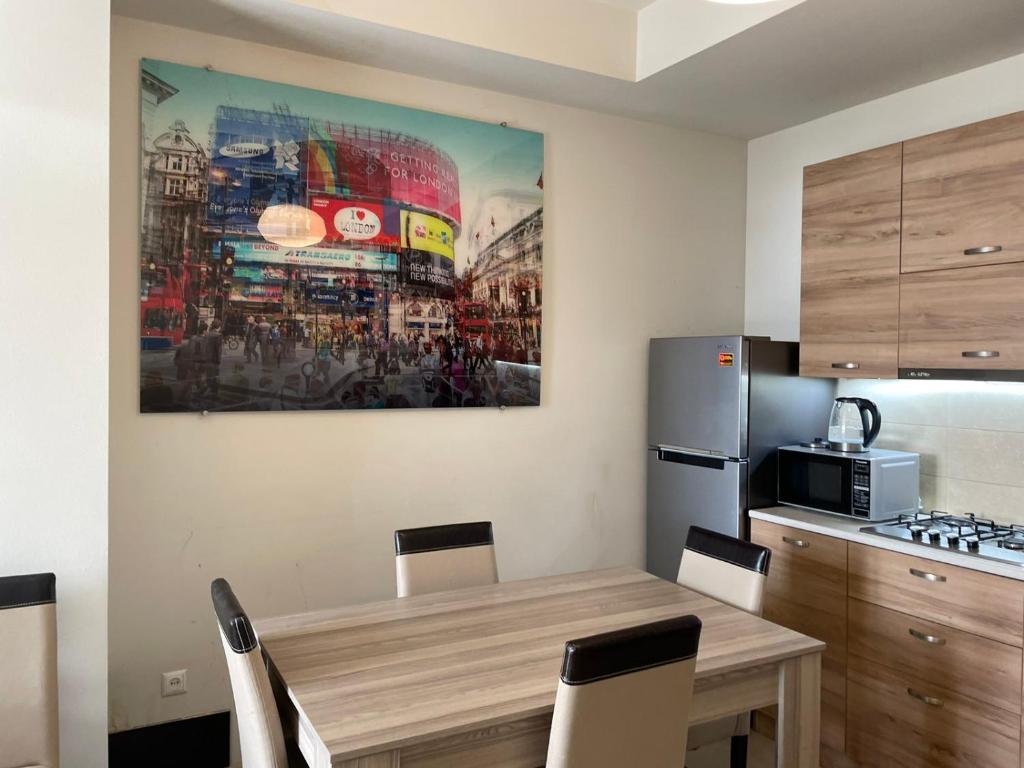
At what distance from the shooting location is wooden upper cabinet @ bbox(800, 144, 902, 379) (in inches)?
117

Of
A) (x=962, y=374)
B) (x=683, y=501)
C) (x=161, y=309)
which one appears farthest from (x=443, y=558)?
(x=962, y=374)

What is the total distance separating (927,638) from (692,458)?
1.21m

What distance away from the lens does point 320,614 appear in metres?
2.19

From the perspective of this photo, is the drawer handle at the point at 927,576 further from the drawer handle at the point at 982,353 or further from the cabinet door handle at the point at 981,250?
the cabinet door handle at the point at 981,250

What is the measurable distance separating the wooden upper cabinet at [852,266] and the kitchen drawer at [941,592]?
74 cm

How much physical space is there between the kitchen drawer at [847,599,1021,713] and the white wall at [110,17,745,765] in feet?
4.07

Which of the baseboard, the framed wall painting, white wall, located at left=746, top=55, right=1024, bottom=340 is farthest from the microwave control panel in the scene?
the baseboard

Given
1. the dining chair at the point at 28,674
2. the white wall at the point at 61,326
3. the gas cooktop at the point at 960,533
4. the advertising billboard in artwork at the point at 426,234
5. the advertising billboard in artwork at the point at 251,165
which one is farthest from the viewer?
the advertising billboard in artwork at the point at 426,234

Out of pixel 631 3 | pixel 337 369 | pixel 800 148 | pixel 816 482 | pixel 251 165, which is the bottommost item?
pixel 816 482

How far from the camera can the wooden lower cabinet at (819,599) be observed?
9.50 feet

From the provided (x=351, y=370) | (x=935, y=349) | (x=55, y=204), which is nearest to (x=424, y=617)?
(x=351, y=370)

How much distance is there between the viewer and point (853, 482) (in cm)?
304

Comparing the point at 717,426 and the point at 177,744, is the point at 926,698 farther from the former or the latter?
the point at 177,744

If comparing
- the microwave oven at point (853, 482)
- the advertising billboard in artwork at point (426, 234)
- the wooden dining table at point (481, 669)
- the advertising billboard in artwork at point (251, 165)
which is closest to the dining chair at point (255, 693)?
the wooden dining table at point (481, 669)
